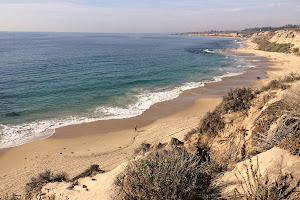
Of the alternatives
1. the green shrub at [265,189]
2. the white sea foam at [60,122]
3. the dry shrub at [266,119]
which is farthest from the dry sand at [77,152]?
the green shrub at [265,189]

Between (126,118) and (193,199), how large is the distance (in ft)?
48.1

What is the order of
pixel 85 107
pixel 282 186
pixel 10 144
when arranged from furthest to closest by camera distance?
pixel 85 107 → pixel 10 144 → pixel 282 186

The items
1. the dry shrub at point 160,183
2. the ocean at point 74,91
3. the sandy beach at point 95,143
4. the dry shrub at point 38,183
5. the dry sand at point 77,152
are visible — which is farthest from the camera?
the ocean at point 74,91

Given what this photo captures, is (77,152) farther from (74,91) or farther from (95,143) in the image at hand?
(74,91)

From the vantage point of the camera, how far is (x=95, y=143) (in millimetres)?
14758

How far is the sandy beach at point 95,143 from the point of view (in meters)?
11.6

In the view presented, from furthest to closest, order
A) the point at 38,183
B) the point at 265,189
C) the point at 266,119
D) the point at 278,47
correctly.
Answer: the point at 278,47 → the point at 266,119 → the point at 38,183 → the point at 265,189

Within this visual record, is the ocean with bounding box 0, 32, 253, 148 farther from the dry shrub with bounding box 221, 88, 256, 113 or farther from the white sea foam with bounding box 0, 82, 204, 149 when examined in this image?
the dry shrub with bounding box 221, 88, 256, 113

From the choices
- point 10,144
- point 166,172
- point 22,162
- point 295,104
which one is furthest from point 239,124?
point 10,144

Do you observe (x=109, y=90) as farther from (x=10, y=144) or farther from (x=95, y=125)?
(x=10, y=144)

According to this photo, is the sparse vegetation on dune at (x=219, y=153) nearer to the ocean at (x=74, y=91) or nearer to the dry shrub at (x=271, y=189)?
the dry shrub at (x=271, y=189)

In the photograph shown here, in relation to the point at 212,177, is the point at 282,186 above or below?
above

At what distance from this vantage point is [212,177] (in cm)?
567

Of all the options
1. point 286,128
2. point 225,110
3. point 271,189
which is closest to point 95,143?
point 225,110
